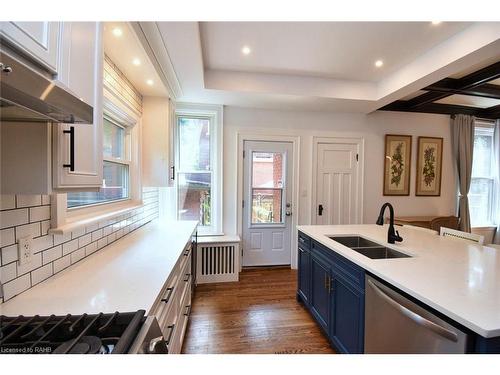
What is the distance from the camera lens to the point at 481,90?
10.4ft

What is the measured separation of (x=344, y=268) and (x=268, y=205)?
A: 2.09 meters

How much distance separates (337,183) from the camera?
3.88 meters

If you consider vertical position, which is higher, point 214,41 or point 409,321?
point 214,41

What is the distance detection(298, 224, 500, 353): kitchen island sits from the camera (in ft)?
3.13

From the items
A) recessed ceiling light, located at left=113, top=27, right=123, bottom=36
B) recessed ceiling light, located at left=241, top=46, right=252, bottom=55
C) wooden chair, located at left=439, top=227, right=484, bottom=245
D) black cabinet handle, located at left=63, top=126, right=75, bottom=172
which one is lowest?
wooden chair, located at left=439, top=227, right=484, bottom=245

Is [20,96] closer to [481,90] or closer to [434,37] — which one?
[434,37]

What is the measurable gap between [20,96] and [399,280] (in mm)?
1692

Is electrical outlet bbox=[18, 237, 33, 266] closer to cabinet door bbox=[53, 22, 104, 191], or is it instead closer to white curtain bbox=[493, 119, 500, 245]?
cabinet door bbox=[53, 22, 104, 191]

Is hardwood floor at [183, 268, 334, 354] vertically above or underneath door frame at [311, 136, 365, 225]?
underneath

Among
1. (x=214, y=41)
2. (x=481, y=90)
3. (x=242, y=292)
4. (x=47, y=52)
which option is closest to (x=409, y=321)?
(x=47, y=52)

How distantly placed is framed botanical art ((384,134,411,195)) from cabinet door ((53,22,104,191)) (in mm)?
4256

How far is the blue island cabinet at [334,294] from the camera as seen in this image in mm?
1557

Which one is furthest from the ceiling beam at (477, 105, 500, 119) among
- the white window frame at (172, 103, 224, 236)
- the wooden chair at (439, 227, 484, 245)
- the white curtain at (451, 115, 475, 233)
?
the white window frame at (172, 103, 224, 236)

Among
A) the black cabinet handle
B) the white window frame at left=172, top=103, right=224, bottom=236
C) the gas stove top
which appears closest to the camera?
the gas stove top
